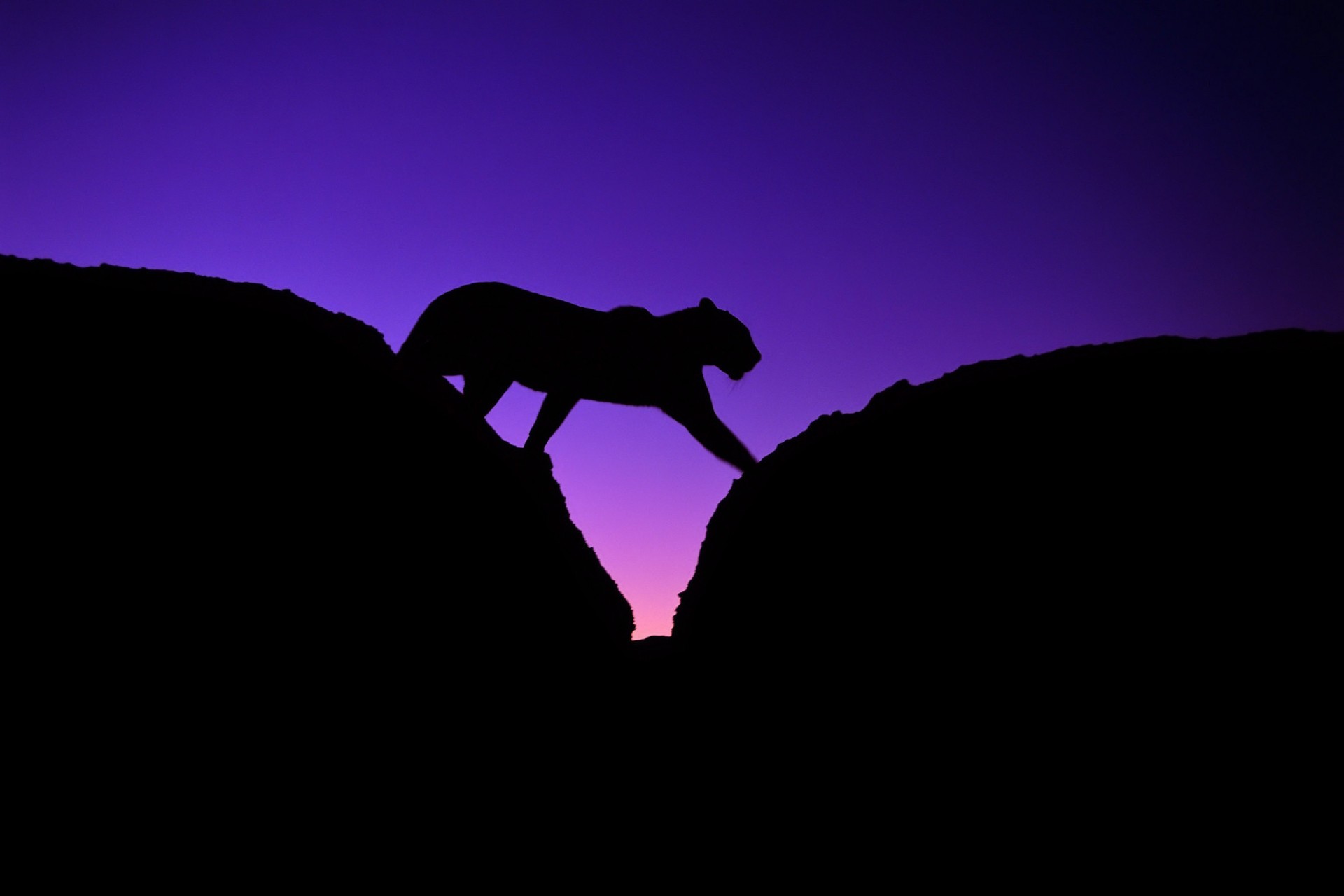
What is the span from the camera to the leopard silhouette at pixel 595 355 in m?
1.98

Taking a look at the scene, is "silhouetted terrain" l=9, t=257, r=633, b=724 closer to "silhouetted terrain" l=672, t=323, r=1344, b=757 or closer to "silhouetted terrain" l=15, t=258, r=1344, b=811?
"silhouetted terrain" l=15, t=258, r=1344, b=811

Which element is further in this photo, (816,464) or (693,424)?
(693,424)

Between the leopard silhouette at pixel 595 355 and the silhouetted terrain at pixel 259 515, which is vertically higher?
the leopard silhouette at pixel 595 355

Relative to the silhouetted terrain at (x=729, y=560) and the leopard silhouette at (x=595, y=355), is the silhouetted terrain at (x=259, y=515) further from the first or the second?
the leopard silhouette at (x=595, y=355)

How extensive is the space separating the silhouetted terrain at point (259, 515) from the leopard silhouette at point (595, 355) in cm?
140

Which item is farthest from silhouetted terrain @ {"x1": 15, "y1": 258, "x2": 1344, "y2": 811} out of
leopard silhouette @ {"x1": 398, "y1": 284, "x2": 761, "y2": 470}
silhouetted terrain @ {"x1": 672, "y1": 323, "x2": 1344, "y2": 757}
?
leopard silhouette @ {"x1": 398, "y1": 284, "x2": 761, "y2": 470}

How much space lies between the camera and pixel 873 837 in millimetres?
597

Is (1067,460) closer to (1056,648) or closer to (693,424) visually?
(1056,648)

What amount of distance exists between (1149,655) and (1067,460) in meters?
0.17

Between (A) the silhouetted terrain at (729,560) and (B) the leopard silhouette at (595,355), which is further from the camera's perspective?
(B) the leopard silhouette at (595,355)

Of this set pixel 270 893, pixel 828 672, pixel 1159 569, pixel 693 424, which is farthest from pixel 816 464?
pixel 693 424

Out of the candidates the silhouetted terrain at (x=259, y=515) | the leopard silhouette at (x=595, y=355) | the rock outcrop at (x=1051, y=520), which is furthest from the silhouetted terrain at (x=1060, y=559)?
the leopard silhouette at (x=595, y=355)

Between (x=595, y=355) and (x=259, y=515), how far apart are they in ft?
5.18

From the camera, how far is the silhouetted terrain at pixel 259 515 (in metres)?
0.54
